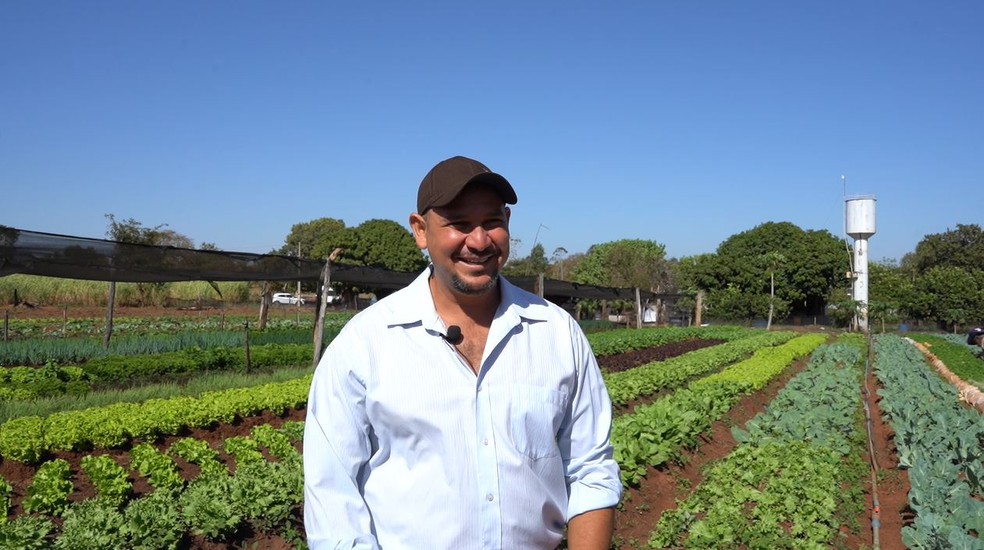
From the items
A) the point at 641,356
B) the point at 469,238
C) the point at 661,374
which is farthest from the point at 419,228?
the point at 641,356

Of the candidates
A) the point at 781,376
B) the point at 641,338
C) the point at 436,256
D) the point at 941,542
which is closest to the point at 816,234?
the point at 641,338

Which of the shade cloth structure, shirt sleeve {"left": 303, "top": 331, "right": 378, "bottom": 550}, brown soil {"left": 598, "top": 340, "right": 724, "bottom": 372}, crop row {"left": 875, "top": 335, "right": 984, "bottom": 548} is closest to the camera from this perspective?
shirt sleeve {"left": 303, "top": 331, "right": 378, "bottom": 550}

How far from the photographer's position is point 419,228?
2.26m

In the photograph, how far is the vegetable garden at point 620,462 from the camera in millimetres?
5754

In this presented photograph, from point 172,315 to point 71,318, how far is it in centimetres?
447

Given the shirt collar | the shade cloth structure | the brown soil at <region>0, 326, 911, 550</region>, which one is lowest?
the brown soil at <region>0, 326, 911, 550</region>

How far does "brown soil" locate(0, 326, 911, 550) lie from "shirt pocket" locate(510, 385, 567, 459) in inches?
173

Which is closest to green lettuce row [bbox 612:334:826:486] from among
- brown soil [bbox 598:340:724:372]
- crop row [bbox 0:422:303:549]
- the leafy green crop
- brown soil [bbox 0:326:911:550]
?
brown soil [bbox 0:326:911:550]

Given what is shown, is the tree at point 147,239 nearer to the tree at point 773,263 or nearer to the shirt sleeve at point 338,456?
the shirt sleeve at point 338,456

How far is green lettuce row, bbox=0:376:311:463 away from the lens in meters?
7.20

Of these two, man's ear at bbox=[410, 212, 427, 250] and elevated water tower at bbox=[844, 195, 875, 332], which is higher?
elevated water tower at bbox=[844, 195, 875, 332]

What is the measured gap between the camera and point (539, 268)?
50000 millimetres

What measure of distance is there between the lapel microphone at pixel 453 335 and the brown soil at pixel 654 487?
4.35 meters

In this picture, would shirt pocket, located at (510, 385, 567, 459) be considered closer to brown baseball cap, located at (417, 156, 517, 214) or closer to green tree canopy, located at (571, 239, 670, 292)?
brown baseball cap, located at (417, 156, 517, 214)
